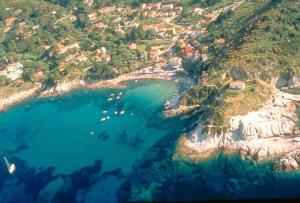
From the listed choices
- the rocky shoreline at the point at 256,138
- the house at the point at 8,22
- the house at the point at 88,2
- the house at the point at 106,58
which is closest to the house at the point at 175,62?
the house at the point at 106,58

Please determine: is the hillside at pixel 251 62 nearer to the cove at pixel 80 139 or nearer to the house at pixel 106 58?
the cove at pixel 80 139

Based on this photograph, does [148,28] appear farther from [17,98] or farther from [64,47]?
[17,98]

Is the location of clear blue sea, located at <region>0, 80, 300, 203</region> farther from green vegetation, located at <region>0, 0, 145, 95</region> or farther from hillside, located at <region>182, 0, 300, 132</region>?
green vegetation, located at <region>0, 0, 145, 95</region>

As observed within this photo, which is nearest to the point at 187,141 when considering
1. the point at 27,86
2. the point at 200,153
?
the point at 200,153

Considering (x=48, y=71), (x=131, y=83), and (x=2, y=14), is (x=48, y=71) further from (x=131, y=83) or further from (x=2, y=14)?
(x=2, y=14)

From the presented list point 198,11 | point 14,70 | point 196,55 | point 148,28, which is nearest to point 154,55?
point 196,55

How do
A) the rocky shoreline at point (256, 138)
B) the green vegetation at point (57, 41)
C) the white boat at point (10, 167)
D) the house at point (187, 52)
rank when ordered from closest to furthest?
1. the rocky shoreline at point (256, 138)
2. the white boat at point (10, 167)
3. the house at point (187, 52)
4. the green vegetation at point (57, 41)

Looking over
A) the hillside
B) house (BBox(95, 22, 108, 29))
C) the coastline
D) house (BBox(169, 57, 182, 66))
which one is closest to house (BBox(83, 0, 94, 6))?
house (BBox(95, 22, 108, 29))
